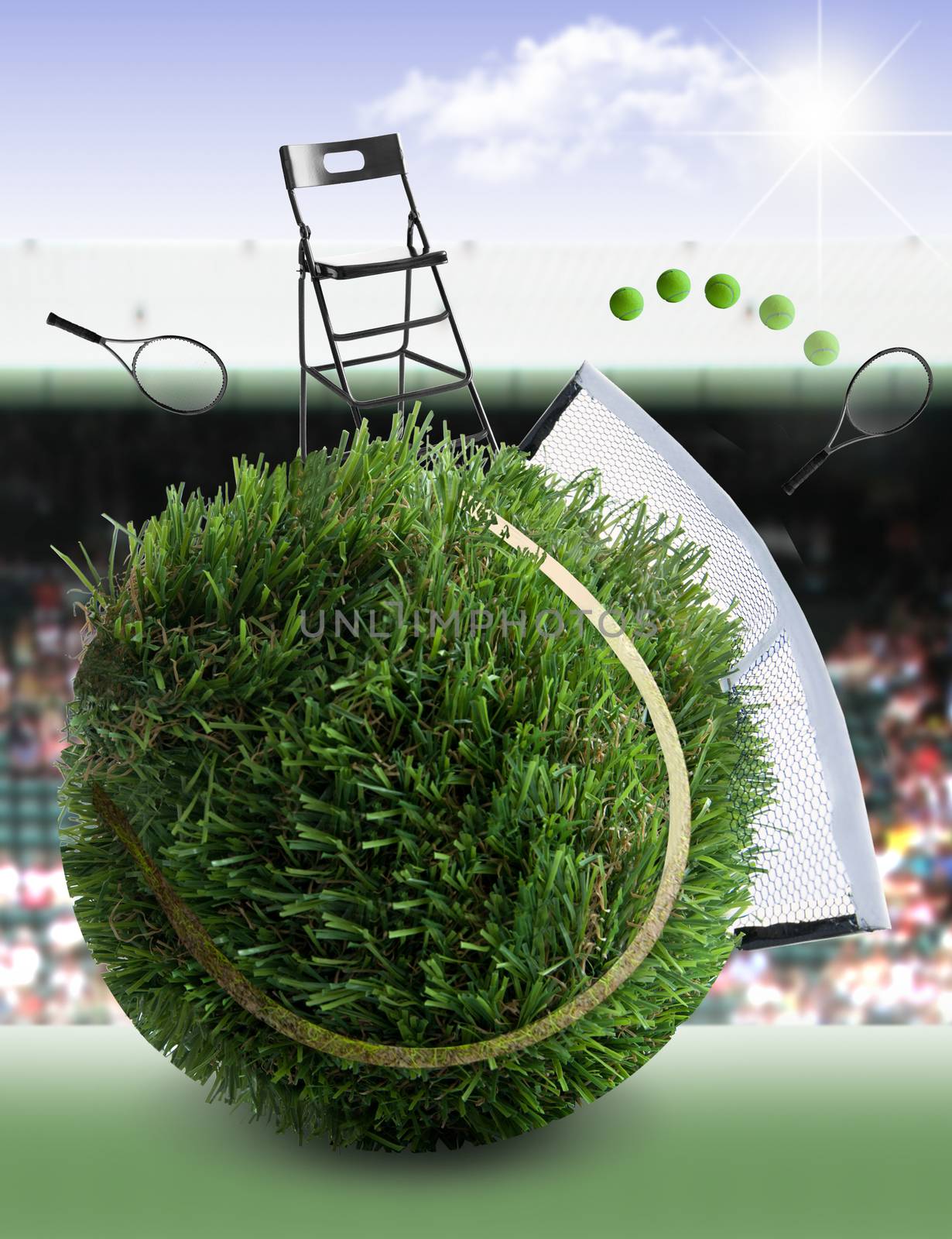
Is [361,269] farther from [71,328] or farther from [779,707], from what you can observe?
[779,707]

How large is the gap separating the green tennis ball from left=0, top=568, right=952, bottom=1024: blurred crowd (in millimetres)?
932

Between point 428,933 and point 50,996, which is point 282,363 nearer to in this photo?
point 50,996

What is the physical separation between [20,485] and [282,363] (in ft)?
2.66

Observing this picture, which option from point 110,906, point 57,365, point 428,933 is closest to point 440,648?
point 428,933

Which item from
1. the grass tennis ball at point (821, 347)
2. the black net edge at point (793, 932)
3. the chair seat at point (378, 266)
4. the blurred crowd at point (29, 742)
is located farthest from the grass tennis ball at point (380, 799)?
the blurred crowd at point (29, 742)

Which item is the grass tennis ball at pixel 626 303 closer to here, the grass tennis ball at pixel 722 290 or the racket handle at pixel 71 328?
the grass tennis ball at pixel 722 290

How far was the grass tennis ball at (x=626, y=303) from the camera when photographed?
2.71 metres

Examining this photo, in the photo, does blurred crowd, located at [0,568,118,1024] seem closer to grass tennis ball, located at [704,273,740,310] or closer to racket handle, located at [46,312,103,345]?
racket handle, located at [46,312,103,345]

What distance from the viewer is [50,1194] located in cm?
156

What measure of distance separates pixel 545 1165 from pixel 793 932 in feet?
1.60

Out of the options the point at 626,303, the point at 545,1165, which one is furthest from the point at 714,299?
the point at 545,1165

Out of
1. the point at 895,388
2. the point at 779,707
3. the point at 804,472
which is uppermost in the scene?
the point at 895,388

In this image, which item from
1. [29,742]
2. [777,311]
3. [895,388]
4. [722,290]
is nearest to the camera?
[722,290]

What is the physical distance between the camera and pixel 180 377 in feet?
7.27
